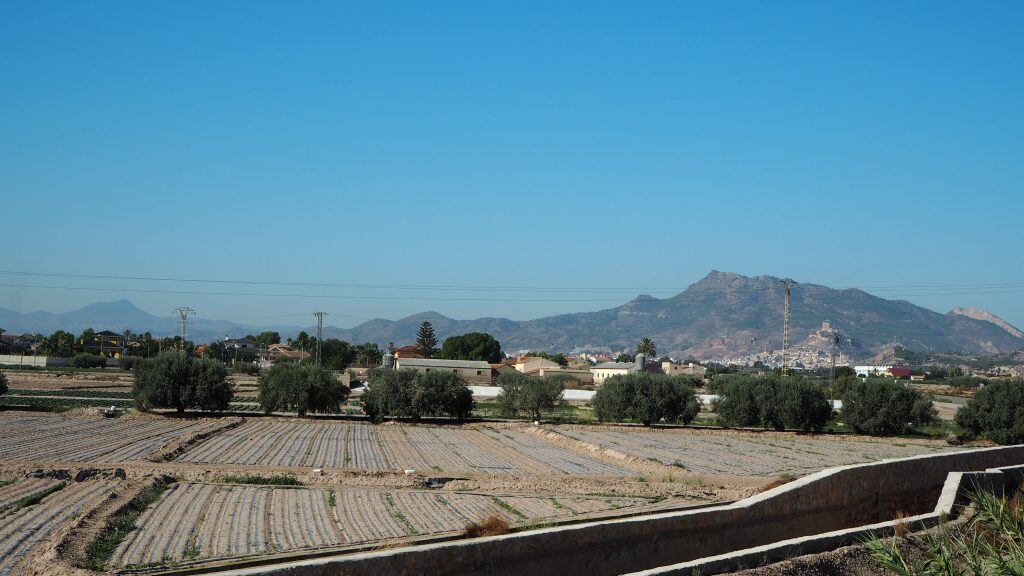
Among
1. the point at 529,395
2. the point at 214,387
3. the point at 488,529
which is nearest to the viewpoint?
the point at 488,529

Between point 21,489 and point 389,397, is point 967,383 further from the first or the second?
point 21,489

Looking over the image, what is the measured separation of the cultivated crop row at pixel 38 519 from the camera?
1794 cm

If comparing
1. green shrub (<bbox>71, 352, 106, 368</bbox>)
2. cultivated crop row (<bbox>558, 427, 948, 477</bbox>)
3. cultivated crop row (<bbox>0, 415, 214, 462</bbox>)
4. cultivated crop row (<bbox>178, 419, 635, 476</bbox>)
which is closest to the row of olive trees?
cultivated crop row (<bbox>0, 415, 214, 462</bbox>)

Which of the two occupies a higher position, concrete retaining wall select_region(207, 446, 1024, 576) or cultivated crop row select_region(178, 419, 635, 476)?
concrete retaining wall select_region(207, 446, 1024, 576)

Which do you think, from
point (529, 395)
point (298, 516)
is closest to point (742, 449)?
point (529, 395)

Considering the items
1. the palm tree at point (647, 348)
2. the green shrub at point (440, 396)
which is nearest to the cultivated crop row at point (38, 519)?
the green shrub at point (440, 396)

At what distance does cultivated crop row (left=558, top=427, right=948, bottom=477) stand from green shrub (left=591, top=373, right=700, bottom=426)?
3.13 metres

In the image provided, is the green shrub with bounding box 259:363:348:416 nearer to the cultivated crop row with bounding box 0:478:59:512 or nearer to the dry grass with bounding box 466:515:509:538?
the cultivated crop row with bounding box 0:478:59:512

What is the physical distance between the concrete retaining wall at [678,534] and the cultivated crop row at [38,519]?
287 inches

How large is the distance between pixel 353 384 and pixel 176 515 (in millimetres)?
86604

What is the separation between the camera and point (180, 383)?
59812 mm

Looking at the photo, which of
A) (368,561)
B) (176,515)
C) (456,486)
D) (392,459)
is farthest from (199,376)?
(368,561)

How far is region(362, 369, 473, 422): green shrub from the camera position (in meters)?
60.9

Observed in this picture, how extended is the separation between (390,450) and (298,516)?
779 inches
